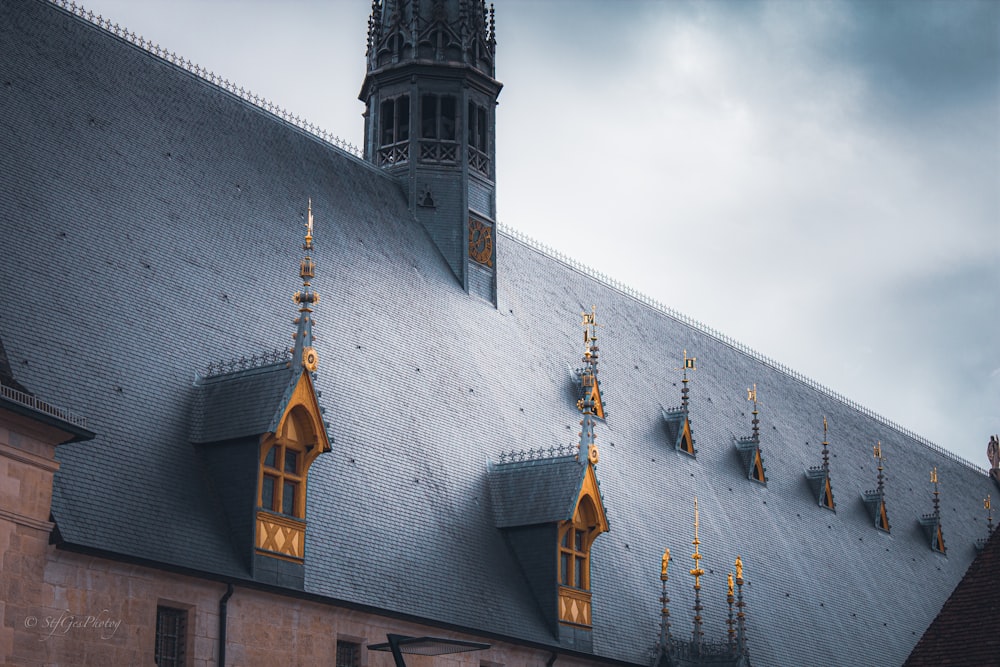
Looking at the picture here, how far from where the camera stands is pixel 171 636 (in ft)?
96.3

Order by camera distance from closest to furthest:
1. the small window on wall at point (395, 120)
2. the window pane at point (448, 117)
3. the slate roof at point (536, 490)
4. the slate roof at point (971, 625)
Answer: the slate roof at point (971, 625) → the slate roof at point (536, 490) → the small window on wall at point (395, 120) → the window pane at point (448, 117)

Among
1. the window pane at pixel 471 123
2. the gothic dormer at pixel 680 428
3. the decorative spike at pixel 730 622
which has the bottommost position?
the decorative spike at pixel 730 622

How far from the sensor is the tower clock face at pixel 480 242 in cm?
4731

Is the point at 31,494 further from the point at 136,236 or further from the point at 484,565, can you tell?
the point at 484,565

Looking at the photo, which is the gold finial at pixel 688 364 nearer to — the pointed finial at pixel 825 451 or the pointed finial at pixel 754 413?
the pointed finial at pixel 754 413

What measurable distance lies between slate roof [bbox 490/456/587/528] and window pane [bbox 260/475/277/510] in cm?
888

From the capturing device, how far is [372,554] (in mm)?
34875

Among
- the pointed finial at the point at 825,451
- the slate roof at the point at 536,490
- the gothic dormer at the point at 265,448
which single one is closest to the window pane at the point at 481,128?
the slate roof at the point at 536,490

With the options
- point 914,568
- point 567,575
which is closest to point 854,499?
point 914,568

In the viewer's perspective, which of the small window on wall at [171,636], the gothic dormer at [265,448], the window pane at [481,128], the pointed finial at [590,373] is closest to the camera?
the small window on wall at [171,636]

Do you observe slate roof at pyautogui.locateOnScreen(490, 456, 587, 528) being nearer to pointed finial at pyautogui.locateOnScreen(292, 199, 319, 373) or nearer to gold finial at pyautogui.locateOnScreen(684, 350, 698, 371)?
pointed finial at pyautogui.locateOnScreen(292, 199, 319, 373)

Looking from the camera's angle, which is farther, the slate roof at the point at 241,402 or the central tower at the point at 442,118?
the central tower at the point at 442,118

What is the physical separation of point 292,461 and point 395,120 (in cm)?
1802

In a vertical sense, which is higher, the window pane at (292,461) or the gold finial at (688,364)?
the gold finial at (688,364)
